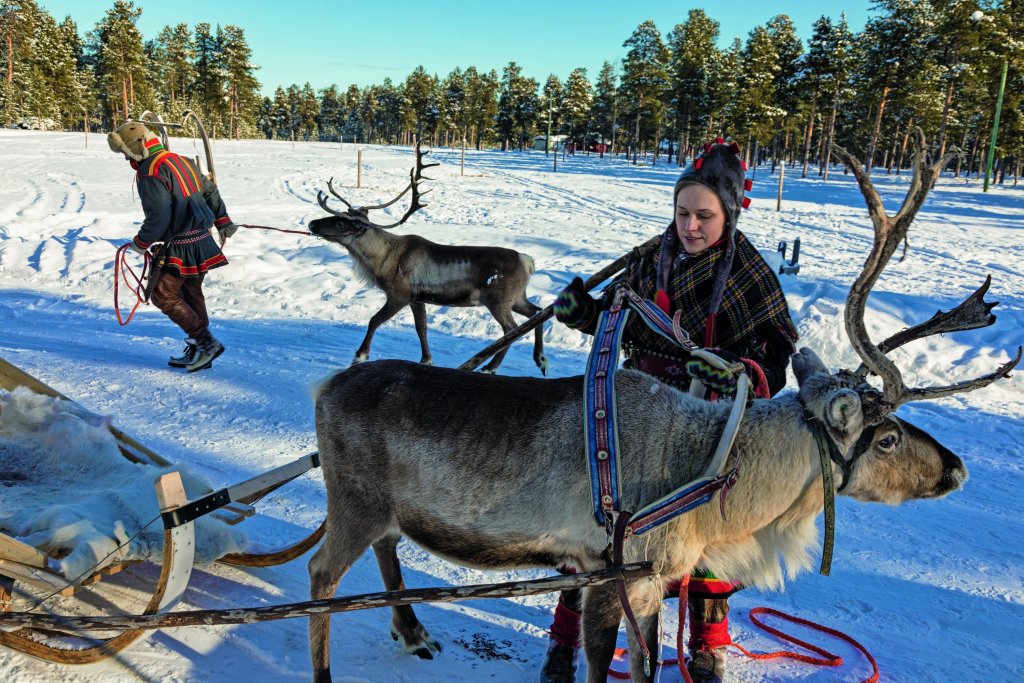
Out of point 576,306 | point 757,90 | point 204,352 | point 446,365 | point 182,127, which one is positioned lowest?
point 446,365

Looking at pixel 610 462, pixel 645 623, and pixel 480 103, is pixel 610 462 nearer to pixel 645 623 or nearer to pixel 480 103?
pixel 645 623

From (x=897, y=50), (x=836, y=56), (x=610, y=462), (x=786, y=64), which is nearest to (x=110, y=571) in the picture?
(x=610, y=462)

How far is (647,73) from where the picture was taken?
177ft

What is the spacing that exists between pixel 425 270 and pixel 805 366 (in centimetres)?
559

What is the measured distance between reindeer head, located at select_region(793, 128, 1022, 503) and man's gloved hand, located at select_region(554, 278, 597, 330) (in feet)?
2.87

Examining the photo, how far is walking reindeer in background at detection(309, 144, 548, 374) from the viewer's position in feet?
24.5

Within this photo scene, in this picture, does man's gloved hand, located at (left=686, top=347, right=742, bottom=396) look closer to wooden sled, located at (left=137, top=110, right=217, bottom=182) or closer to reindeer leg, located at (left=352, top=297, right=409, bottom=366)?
reindeer leg, located at (left=352, top=297, right=409, bottom=366)

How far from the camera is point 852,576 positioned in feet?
11.7

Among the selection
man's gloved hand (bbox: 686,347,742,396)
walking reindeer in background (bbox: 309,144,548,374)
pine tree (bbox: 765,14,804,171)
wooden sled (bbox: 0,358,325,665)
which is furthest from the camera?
pine tree (bbox: 765,14,804,171)

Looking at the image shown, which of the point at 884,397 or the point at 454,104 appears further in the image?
the point at 454,104

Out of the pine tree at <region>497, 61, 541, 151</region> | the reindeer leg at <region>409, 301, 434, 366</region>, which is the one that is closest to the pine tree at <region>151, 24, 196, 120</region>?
the pine tree at <region>497, 61, 541, 151</region>

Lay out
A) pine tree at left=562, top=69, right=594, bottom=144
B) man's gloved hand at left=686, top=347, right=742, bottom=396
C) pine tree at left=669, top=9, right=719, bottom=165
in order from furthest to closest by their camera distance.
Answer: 1. pine tree at left=562, top=69, right=594, bottom=144
2. pine tree at left=669, top=9, right=719, bottom=165
3. man's gloved hand at left=686, top=347, right=742, bottom=396

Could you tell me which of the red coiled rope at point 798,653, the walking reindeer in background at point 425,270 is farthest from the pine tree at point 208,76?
the red coiled rope at point 798,653

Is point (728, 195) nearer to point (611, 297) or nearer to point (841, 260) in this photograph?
point (611, 297)
